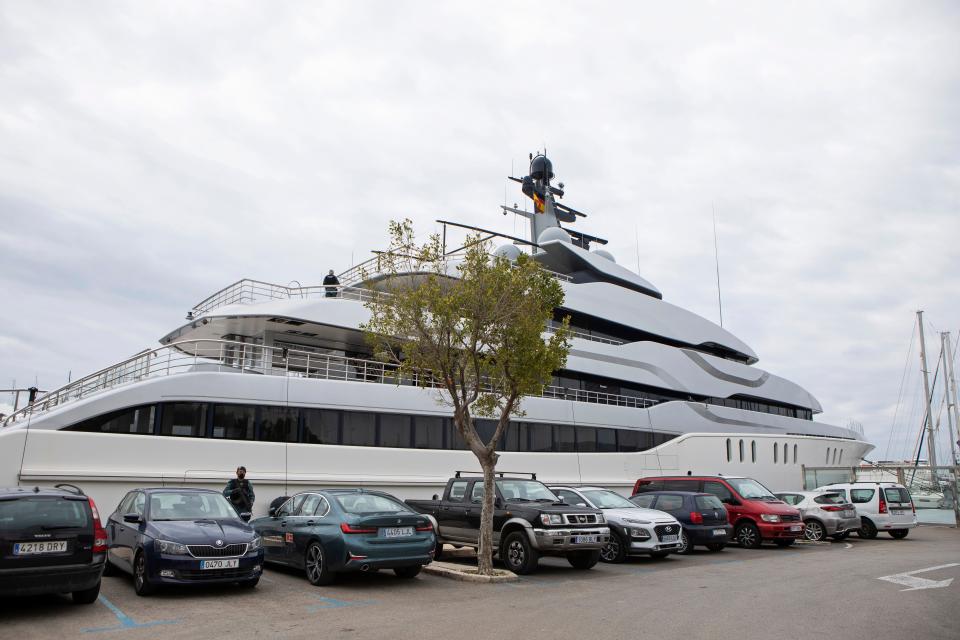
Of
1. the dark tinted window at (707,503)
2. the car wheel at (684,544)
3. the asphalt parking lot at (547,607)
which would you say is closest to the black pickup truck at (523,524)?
the asphalt parking lot at (547,607)

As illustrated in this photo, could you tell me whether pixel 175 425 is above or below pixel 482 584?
above

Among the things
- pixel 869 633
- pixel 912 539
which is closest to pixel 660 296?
pixel 912 539

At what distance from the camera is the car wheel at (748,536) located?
17.5m

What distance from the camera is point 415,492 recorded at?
19.0 m

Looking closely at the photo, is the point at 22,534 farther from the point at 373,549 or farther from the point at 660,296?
the point at 660,296

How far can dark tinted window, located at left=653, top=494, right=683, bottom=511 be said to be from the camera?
16703 mm

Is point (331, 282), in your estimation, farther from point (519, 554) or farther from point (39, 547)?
point (39, 547)

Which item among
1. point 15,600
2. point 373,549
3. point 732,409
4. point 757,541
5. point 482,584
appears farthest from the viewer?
point 732,409

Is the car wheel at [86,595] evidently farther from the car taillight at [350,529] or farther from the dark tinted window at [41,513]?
the car taillight at [350,529]

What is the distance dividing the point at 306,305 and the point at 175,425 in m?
5.07

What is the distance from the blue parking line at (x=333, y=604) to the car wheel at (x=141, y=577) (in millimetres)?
2174

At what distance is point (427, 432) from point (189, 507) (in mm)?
9806

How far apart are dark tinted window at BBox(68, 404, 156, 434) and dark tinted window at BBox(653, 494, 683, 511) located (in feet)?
37.5

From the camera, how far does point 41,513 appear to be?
847 centimetres
